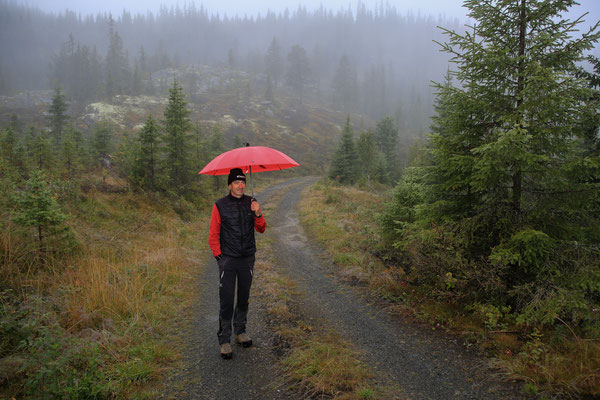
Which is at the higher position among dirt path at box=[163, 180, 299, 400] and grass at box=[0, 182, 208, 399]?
grass at box=[0, 182, 208, 399]

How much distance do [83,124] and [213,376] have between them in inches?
2763

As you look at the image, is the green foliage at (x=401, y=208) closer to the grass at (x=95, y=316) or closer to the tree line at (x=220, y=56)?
the grass at (x=95, y=316)

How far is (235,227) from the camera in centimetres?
434

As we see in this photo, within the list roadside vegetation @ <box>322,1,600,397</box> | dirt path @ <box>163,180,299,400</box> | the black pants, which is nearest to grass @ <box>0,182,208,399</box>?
dirt path @ <box>163,180,299,400</box>

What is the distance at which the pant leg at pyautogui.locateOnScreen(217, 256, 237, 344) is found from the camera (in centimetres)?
429

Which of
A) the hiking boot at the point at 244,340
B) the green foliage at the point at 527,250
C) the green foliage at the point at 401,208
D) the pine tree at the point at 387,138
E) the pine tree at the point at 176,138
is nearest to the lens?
the green foliage at the point at 527,250

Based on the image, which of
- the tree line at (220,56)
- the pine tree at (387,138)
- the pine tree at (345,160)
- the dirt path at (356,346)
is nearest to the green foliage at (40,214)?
the dirt path at (356,346)

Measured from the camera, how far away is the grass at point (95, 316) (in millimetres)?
3328

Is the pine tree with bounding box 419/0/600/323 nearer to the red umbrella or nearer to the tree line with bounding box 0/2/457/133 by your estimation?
the red umbrella

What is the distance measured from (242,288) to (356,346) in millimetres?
2020

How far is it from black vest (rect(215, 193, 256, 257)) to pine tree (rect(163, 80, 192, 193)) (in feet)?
40.0

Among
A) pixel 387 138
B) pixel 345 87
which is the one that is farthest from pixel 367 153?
pixel 345 87

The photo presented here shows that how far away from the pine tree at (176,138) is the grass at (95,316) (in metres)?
6.55

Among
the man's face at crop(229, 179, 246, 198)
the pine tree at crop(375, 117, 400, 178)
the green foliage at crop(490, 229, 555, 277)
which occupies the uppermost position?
the pine tree at crop(375, 117, 400, 178)
